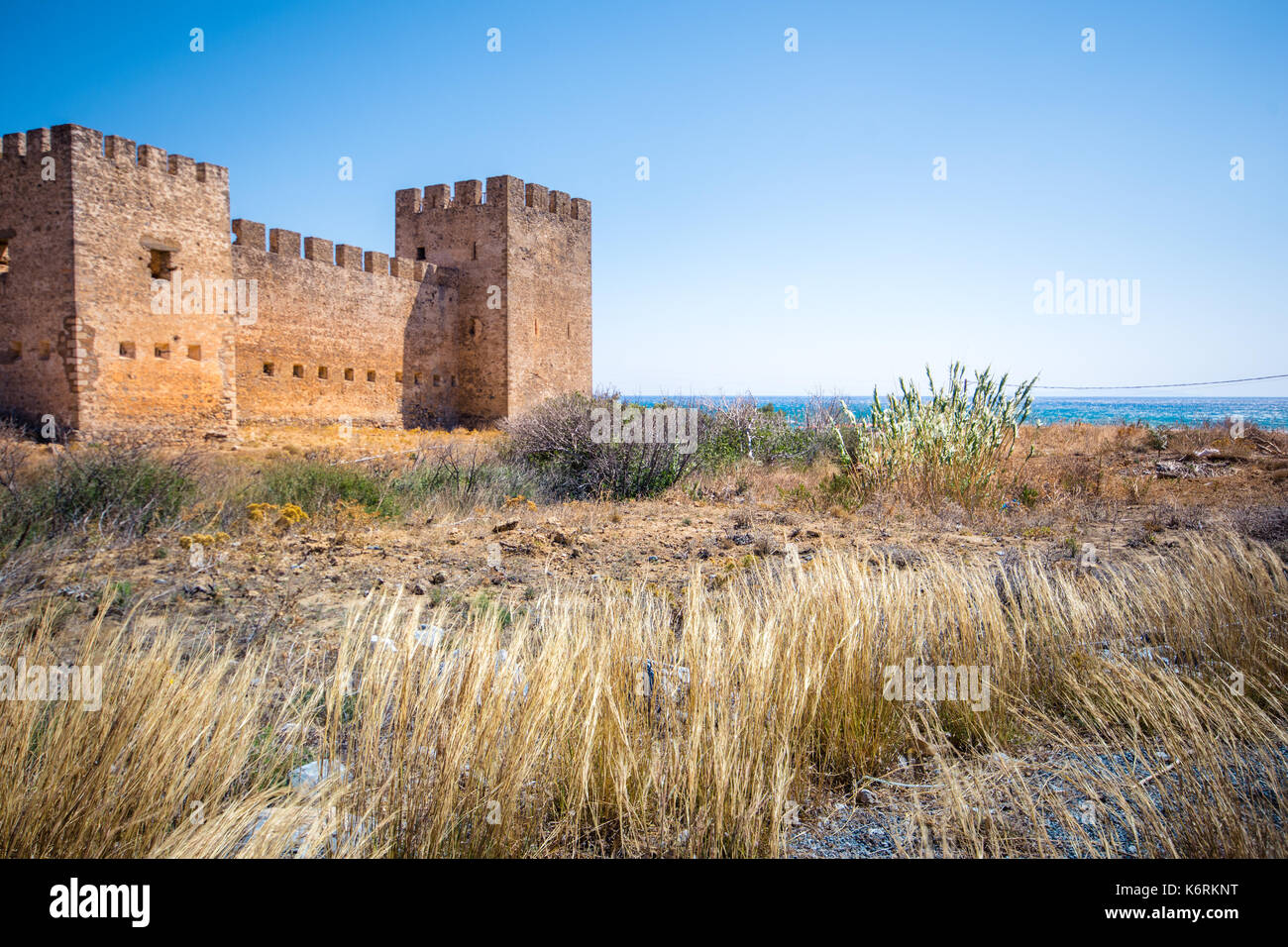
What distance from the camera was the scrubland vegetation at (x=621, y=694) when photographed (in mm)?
1954

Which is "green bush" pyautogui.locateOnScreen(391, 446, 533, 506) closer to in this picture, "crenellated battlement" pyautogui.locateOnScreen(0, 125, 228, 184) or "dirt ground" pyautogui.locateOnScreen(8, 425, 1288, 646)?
"dirt ground" pyautogui.locateOnScreen(8, 425, 1288, 646)

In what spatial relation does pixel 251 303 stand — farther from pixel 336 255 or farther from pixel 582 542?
pixel 582 542

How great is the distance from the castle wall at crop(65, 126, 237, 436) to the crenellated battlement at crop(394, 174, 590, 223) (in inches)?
293

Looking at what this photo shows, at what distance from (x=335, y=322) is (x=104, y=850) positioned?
17688mm

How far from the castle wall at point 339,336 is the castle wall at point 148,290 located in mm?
1752

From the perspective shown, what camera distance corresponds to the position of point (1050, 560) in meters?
5.31

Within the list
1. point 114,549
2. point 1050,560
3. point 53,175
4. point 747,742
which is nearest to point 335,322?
point 53,175

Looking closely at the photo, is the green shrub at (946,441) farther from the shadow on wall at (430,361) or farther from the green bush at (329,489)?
the shadow on wall at (430,361)

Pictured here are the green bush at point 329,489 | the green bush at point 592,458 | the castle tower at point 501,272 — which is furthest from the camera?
the castle tower at point 501,272

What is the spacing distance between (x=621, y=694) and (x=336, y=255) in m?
18.1

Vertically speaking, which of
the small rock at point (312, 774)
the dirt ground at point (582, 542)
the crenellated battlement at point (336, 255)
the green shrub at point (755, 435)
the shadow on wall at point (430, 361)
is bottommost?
the small rock at point (312, 774)

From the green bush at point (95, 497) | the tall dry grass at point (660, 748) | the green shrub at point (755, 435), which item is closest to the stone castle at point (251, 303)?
the green bush at point (95, 497)

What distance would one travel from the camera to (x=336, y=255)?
18.0 meters
